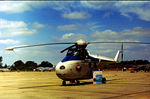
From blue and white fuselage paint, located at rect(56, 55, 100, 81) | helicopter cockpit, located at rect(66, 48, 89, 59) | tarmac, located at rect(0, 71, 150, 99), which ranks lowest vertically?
tarmac, located at rect(0, 71, 150, 99)

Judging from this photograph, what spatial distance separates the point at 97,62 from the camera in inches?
849

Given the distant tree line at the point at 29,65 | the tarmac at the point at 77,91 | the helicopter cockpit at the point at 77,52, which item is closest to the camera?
the tarmac at the point at 77,91

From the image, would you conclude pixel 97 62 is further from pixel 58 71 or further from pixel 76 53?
pixel 58 71

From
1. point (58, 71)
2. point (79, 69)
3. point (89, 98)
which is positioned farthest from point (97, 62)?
point (89, 98)

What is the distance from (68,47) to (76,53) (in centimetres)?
107

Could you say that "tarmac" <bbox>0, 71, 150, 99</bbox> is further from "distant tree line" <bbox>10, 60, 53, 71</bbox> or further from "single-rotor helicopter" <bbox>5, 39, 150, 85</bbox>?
"distant tree line" <bbox>10, 60, 53, 71</bbox>

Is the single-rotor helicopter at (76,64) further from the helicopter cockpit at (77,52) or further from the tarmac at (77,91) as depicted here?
the tarmac at (77,91)

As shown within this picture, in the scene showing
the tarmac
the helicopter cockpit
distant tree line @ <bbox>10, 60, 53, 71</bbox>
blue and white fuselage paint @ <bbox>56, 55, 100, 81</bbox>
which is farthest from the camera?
distant tree line @ <bbox>10, 60, 53, 71</bbox>

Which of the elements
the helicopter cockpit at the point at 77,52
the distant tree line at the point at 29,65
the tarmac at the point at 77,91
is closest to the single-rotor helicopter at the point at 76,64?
the helicopter cockpit at the point at 77,52

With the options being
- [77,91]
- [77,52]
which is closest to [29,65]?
[77,52]

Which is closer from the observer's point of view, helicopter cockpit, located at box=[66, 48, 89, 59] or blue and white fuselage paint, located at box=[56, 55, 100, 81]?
blue and white fuselage paint, located at box=[56, 55, 100, 81]

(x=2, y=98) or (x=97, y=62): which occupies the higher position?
(x=97, y=62)

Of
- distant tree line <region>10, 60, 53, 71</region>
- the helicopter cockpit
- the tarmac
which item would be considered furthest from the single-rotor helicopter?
distant tree line <region>10, 60, 53, 71</region>

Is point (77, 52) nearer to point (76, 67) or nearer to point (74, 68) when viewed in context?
point (76, 67)
